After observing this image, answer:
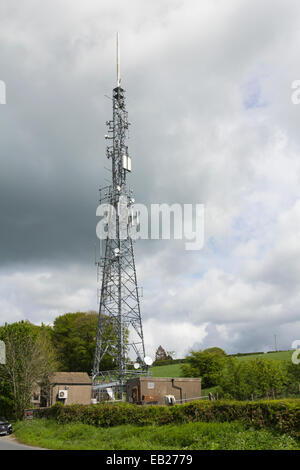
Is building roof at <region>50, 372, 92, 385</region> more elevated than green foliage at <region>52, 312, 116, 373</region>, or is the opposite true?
green foliage at <region>52, 312, 116, 373</region>

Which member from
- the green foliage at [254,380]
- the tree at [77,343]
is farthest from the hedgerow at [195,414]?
the tree at [77,343]

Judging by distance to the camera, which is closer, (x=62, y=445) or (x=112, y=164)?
(x=62, y=445)

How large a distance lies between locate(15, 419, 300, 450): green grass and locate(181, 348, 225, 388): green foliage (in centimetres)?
3126

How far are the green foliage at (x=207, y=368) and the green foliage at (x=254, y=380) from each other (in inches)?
317

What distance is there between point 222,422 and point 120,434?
6142 mm

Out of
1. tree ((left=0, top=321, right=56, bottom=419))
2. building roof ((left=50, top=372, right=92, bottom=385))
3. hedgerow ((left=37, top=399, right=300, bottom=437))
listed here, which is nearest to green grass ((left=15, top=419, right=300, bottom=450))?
hedgerow ((left=37, top=399, right=300, bottom=437))

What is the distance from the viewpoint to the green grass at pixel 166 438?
1692 centimetres

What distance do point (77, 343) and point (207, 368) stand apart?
95.0 ft

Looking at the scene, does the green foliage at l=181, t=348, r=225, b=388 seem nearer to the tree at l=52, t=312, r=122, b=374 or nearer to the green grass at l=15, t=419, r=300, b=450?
the tree at l=52, t=312, r=122, b=374

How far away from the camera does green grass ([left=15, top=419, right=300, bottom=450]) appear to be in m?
16.9

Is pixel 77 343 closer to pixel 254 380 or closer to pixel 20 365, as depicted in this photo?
pixel 20 365

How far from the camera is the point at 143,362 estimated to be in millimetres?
Result: 45875
